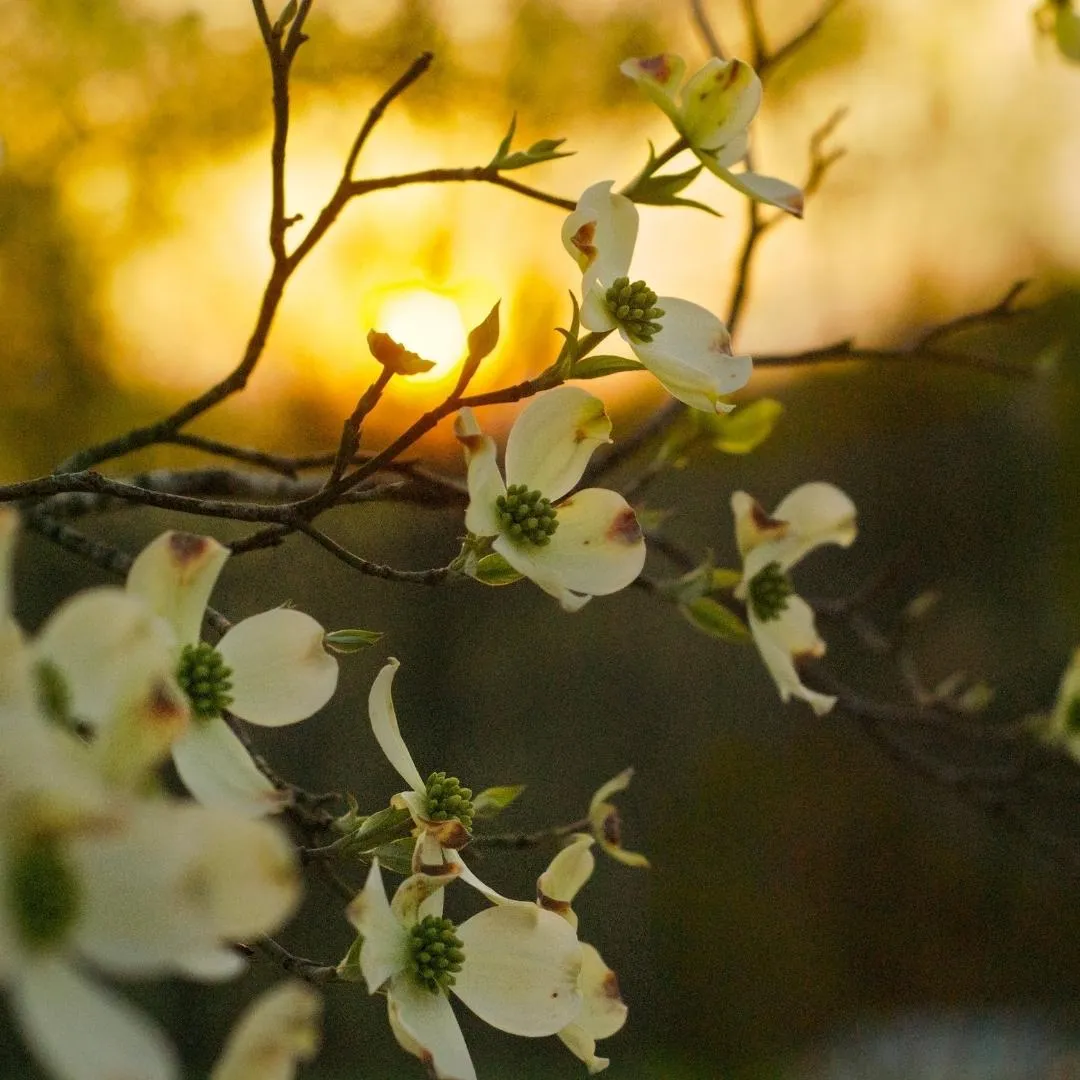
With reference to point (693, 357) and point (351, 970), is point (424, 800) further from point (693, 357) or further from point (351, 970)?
point (693, 357)

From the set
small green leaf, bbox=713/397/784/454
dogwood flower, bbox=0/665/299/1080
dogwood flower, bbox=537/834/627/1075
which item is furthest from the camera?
small green leaf, bbox=713/397/784/454

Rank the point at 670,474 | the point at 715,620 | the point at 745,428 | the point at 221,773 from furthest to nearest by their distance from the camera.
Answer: the point at 670,474, the point at 745,428, the point at 715,620, the point at 221,773

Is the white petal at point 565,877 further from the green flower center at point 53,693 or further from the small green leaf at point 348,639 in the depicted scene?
the green flower center at point 53,693

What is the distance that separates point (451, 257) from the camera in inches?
101

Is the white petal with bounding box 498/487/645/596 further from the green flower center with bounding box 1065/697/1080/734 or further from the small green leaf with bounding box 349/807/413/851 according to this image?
the green flower center with bounding box 1065/697/1080/734

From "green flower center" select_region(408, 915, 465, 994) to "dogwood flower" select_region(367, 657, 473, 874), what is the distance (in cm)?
3

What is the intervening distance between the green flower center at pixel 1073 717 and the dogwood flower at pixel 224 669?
57 centimetres

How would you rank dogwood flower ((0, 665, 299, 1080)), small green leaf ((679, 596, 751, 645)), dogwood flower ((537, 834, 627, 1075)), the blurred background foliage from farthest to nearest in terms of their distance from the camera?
the blurred background foliage
small green leaf ((679, 596, 751, 645))
dogwood flower ((537, 834, 627, 1075))
dogwood flower ((0, 665, 299, 1080))

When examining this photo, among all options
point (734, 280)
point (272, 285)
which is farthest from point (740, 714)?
point (272, 285)

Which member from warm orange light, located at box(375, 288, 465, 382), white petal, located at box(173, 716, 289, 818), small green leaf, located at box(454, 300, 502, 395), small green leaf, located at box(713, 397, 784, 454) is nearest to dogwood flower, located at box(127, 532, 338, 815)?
white petal, located at box(173, 716, 289, 818)

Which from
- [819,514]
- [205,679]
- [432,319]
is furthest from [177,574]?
[432,319]

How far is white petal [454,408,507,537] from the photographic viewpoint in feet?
1.20

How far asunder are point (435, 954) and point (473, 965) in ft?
0.05

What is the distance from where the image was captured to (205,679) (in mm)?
347
